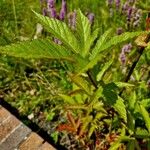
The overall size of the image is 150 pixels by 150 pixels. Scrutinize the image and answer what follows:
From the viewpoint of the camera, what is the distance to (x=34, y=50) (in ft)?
5.24

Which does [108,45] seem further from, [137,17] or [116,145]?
[137,17]

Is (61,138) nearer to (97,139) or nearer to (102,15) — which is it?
(97,139)

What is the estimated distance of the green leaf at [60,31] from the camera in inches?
69.2

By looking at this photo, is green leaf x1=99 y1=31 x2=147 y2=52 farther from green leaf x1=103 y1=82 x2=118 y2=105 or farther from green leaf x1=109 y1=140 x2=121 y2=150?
green leaf x1=109 y1=140 x2=121 y2=150

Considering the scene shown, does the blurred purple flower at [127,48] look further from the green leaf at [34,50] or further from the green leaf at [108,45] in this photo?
the green leaf at [34,50]

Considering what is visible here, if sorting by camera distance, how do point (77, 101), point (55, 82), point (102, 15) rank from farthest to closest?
point (102, 15) → point (55, 82) → point (77, 101)

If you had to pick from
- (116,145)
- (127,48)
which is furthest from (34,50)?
(127,48)

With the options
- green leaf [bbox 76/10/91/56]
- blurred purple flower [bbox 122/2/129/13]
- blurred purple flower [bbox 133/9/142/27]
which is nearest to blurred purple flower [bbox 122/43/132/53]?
blurred purple flower [bbox 133/9/142/27]

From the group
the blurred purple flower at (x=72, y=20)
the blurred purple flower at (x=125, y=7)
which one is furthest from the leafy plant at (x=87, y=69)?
the blurred purple flower at (x=125, y=7)

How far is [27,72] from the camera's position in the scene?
357 cm

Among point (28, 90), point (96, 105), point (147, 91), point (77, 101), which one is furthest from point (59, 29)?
point (28, 90)

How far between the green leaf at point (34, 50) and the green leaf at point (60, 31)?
0.10m

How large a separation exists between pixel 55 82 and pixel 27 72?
330mm

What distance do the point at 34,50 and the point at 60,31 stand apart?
0.23m
